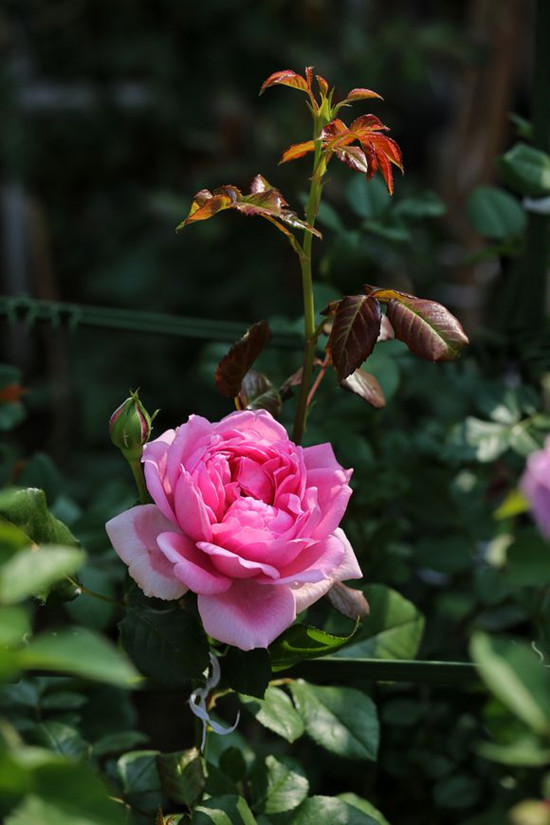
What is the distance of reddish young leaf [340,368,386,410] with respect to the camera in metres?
0.61

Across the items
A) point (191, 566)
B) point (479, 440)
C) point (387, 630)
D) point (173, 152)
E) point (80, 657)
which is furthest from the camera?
point (173, 152)

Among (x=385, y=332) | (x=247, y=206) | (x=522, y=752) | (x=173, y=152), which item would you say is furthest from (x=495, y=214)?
(x=173, y=152)

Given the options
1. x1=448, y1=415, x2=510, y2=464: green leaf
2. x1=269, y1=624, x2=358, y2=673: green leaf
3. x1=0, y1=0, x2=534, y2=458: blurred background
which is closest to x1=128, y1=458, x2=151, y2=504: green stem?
x1=269, y1=624, x2=358, y2=673: green leaf

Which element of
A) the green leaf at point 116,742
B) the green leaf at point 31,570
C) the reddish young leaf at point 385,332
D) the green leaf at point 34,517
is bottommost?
the green leaf at point 116,742

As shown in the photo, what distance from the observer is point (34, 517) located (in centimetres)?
56

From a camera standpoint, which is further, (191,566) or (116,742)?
(116,742)

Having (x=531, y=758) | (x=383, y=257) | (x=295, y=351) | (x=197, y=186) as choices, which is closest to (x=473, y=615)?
(x=295, y=351)

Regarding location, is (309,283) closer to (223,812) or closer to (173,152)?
(223,812)

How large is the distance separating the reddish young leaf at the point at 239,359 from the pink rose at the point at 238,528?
0.05 meters

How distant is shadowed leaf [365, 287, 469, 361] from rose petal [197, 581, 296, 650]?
16 centimetres

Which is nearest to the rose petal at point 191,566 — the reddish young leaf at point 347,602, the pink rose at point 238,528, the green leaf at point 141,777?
the pink rose at point 238,528

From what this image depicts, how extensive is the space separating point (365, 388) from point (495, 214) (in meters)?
0.38

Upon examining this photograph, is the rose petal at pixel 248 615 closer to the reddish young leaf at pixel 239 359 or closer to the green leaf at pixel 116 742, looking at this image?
the reddish young leaf at pixel 239 359

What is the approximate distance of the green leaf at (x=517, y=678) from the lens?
0.33m
